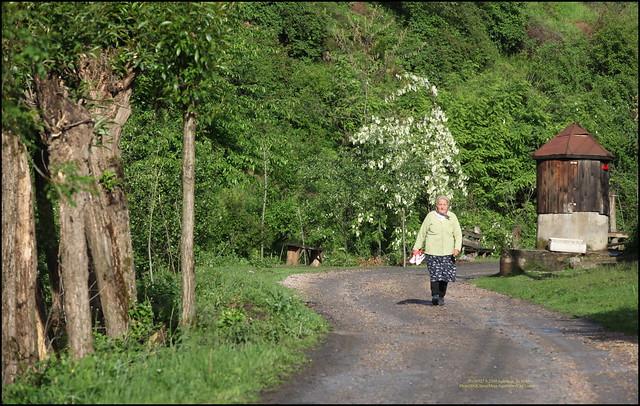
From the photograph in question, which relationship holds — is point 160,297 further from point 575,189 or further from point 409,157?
point 409,157

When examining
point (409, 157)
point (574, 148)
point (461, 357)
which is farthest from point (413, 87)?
point (461, 357)

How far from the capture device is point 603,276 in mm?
22109

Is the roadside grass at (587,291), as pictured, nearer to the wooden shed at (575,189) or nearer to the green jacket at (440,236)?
the green jacket at (440,236)

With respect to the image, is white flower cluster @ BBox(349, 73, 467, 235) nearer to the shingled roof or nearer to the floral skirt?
the shingled roof

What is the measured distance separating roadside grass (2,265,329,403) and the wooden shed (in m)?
13.2

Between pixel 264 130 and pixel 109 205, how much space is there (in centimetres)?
2747

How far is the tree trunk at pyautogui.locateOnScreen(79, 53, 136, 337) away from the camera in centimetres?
1820

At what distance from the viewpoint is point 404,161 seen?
39812mm

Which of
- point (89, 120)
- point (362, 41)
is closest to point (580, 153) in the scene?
point (89, 120)

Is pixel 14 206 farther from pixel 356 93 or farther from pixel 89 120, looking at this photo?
pixel 356 93

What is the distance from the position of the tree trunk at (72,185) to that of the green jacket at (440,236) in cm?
619

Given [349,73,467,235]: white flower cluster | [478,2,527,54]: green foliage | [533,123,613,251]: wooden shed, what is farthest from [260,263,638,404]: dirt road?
[478,2,527,54]: green foliage

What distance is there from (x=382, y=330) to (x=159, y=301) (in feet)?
27.4

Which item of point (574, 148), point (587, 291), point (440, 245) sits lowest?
point (587, 291)
